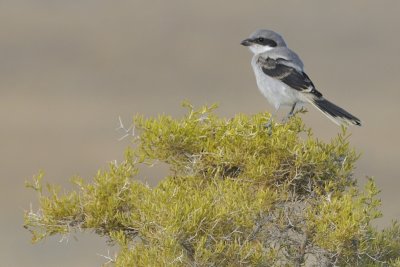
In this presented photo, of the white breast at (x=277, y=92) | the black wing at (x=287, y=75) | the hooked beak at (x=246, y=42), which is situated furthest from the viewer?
the hooked beak at (x=246, y=42)

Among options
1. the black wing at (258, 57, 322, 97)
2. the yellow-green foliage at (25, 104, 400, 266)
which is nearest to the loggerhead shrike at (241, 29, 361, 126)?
the black wing at (258, 57, 322, 97)

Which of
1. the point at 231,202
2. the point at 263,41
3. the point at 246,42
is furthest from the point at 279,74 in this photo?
the point at 231,202

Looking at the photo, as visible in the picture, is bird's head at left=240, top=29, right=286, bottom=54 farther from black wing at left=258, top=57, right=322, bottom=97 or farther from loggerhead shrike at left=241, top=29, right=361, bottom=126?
black wing at left=258, top=57, right=322, bottom=97

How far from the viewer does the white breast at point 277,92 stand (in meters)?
11.0

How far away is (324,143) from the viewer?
8.63 meters

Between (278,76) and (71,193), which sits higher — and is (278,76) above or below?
above

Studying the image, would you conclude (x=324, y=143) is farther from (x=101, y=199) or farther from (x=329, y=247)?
(x=101, y=199)

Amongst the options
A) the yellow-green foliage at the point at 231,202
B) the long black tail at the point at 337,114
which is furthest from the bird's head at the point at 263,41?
the yellow-green foliage at the point at 231,202

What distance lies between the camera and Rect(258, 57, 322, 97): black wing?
10.9 metres

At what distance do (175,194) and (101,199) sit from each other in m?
1.00

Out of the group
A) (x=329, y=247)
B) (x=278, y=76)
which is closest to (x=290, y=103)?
(x=278, y=76)

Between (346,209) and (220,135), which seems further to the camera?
(220,135)

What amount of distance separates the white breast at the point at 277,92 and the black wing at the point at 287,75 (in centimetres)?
7

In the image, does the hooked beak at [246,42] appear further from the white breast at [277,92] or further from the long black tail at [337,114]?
the long black tail at [337,114]
